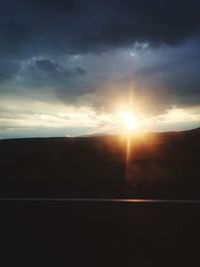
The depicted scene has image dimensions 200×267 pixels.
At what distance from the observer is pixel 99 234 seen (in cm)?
453

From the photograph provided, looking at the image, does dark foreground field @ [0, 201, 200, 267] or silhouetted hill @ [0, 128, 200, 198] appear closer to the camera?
dark foreground field @ [0, 201, 200, 267]

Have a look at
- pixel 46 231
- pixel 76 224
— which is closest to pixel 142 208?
pixel 76 224

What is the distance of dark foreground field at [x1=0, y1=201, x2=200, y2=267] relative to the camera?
396cm

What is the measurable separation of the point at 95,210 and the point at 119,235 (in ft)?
2.35

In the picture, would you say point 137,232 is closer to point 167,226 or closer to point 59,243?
point 167,226

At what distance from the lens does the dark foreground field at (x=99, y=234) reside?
13.0ft

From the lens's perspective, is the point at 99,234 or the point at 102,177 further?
the point at 102,177

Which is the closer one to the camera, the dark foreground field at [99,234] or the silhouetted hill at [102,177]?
the dark foreground field at [99,234]

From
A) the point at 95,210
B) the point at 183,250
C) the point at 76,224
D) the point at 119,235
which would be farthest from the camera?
the point at 95,210

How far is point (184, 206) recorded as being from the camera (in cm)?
505

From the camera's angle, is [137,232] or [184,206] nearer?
[137,232]

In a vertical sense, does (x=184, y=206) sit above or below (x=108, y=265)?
above

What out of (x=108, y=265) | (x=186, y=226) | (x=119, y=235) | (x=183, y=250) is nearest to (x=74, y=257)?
(x=108, y=265)

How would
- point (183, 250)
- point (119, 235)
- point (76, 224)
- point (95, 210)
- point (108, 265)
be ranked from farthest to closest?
point (95, 210), point (76, 224), point (119, 235), point (183, 250), point (108, 265)
